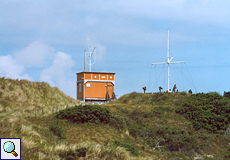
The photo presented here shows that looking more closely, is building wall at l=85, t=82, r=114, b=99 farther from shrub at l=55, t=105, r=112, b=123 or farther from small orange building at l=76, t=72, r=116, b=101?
shrub at l=55, t=105, r=112, b=123

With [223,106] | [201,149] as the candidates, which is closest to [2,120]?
[201,149]

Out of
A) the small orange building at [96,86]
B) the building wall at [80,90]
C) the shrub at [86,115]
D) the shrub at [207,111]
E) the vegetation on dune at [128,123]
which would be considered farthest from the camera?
the building wall at [80,90]

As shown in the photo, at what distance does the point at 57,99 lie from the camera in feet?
126

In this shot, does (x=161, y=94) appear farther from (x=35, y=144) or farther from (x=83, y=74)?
(x=35, y=144)

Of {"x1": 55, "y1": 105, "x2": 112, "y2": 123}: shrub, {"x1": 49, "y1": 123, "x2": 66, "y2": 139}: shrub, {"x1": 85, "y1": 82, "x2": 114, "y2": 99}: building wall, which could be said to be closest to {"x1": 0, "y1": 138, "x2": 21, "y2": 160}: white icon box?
{"x1": 49, "y1": 123, "x2": 66, "y2": 139}: shrub

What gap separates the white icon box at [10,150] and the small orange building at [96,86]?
4062 centimetres

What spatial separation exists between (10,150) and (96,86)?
138ft

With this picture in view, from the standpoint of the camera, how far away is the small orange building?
52344 millimetres

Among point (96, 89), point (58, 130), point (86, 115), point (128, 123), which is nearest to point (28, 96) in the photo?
point (86, 115)

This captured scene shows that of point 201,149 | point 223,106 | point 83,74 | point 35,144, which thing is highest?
point 83,74

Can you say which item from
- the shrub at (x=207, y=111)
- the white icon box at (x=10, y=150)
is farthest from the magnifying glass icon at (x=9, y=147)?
the shrub at (x=207, y=111)

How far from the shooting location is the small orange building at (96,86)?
172ft

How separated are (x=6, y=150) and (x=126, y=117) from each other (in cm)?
2035

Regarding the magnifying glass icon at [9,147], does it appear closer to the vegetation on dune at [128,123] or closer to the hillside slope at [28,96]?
the vegetation on dune at [128,123]
